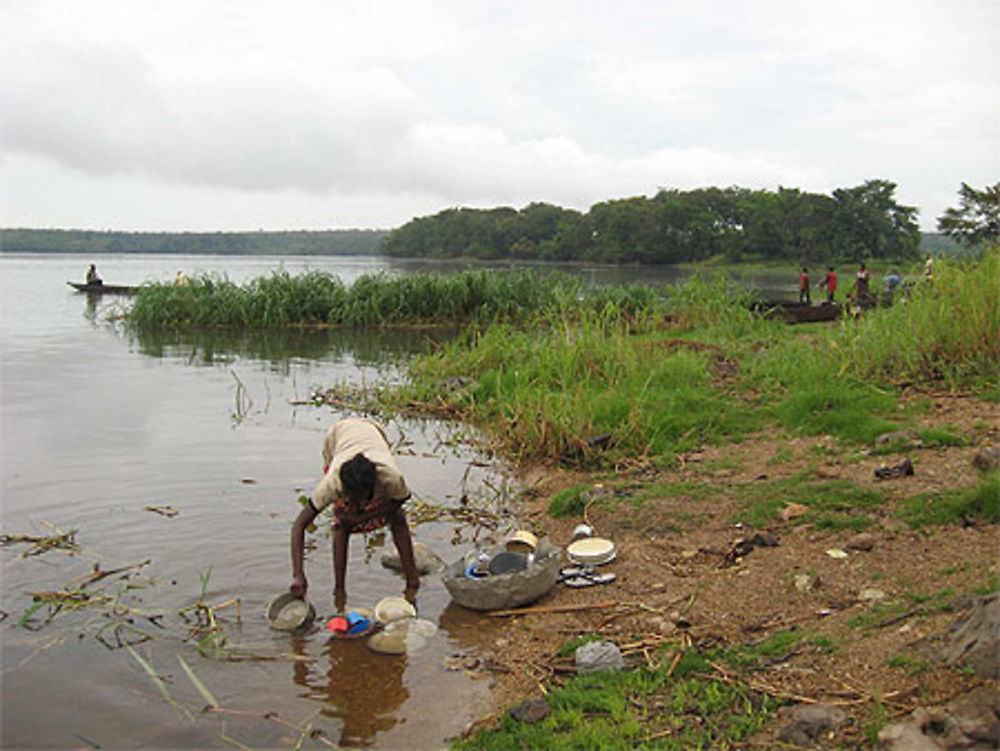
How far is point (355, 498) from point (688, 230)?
256 feet

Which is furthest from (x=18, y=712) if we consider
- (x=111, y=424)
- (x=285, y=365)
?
(x=285, y=365)

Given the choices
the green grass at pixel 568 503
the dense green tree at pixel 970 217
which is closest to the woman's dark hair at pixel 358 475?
the green grass at pixel 568 503

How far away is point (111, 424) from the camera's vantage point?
35.2 feet

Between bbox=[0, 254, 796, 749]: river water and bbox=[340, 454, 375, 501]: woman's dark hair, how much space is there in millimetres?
831

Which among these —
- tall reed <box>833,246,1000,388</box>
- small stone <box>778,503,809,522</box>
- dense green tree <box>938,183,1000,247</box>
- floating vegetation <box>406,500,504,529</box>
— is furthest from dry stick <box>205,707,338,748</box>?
dense green tree <box>938,183,1000,247</box>

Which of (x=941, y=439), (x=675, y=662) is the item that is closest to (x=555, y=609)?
(x=675, y=662)

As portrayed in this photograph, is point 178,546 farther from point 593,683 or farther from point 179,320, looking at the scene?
point 179,320

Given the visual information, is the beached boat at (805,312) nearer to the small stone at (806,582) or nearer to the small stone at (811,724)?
the small stone at (806,582)

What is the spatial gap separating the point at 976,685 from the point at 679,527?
2.93m

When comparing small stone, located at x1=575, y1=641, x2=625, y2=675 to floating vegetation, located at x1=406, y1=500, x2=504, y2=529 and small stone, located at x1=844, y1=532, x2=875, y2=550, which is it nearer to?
small stone, located at x1=844, y1=532, x2=875, y2=550

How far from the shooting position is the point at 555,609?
16.4ft

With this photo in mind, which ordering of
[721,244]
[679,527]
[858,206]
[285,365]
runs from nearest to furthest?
[679,527] < [285,365] < [858,206] < [721,244]

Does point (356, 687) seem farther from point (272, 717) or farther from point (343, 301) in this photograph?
point (343, 301)

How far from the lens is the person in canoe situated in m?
4.83
